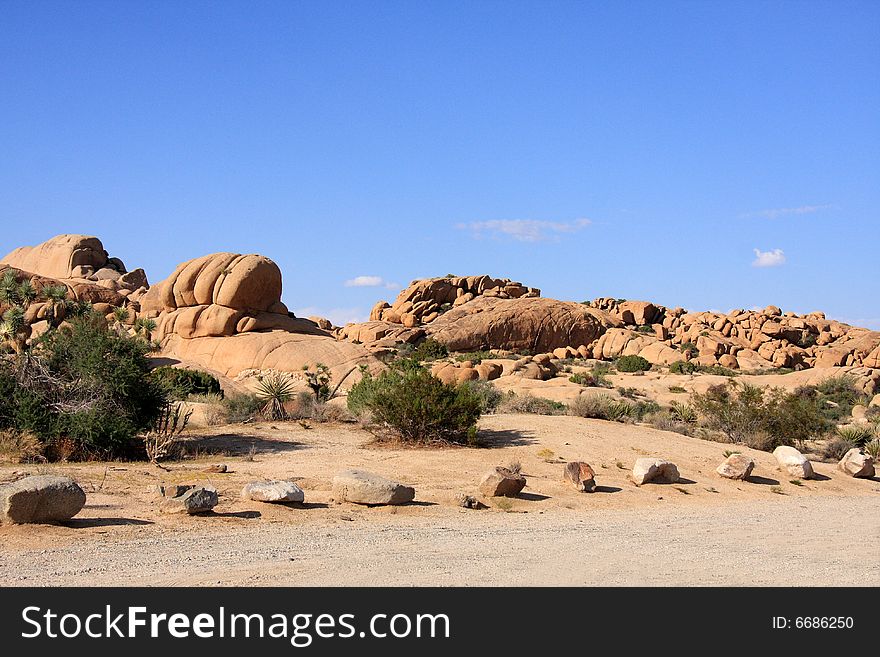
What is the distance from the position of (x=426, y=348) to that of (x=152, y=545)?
48.3 m

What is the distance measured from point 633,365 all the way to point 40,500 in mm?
49987

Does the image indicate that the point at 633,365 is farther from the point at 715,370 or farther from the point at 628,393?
the point at 628,393

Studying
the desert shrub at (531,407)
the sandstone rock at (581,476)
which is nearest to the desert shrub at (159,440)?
the sandstone rock at (581,476)

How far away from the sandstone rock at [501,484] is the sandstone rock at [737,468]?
565 cm

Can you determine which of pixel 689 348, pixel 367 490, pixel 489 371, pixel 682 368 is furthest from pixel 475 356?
pixel 367 490

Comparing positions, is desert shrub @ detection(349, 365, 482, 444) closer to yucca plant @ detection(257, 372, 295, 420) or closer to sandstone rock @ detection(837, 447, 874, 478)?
yucca plant @ detection(257, 372, 295, 420)

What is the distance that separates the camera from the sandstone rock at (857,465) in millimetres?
19016

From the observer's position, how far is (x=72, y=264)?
230 ft

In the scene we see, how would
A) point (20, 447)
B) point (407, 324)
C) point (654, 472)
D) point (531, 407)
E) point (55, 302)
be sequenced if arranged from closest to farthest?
point (20, 447) < point (654, 472) < point (531, 407) < point (55, 302) < point (407, 324)

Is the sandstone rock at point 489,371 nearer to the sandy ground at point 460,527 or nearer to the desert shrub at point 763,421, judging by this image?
the desert shrub at point 763,421

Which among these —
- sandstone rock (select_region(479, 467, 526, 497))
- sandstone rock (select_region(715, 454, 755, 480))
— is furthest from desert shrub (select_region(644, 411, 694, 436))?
sandstone rock (select_region(479, 467, 526, 497))

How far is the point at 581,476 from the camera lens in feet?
49.1

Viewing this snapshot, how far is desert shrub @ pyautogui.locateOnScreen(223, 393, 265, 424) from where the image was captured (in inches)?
888
